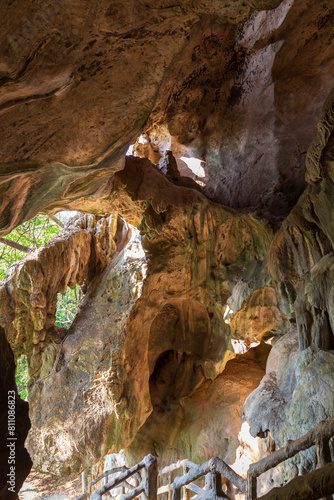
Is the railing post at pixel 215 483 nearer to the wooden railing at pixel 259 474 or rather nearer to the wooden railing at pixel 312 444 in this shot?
the wooden railing at pixel 259 474

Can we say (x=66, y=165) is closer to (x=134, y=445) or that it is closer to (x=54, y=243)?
(x=54, y=243)

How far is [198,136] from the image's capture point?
374 inches

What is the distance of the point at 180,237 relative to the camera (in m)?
8.32

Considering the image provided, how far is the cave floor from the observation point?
11.4 meters

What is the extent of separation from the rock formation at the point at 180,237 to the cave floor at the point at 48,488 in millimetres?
2817

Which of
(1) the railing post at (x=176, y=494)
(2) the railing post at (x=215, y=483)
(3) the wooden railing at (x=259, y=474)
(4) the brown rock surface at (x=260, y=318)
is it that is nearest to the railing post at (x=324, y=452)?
(3) the wooden railing at (x=259, y=474)

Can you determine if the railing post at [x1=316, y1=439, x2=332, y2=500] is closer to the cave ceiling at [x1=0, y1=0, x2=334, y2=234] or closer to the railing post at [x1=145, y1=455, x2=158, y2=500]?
the railing post at [x1=145, y1=455, x2=158, y2=500]

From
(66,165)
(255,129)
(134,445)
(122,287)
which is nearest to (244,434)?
(134,445)

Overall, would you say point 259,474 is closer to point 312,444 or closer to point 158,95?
point 312,444

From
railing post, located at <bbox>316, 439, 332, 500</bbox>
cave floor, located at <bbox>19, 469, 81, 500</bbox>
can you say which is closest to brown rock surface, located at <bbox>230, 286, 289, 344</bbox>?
railing post, located at <bbox>316, 439, 332, 500</bbox>

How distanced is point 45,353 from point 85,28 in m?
6.90

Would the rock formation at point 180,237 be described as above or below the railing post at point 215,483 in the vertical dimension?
above

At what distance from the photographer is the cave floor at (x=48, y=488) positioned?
37.4ft

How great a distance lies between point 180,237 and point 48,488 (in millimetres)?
8385
